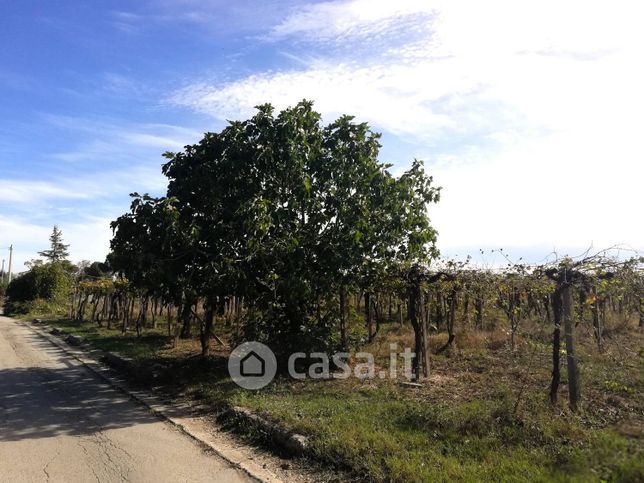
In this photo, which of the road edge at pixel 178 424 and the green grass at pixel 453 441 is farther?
the road edge at pixel 178 424

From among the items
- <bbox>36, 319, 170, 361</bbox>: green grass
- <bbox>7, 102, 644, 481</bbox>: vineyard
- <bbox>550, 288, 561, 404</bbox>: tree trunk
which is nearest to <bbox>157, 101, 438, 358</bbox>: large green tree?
<bbox>7, 102, 644, 481</bbox>: vineyard

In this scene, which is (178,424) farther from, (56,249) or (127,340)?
(56,249)

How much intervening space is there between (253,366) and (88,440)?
4174 millimetres

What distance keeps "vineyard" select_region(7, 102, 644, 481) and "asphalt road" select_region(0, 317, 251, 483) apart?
Result: 1.14 m

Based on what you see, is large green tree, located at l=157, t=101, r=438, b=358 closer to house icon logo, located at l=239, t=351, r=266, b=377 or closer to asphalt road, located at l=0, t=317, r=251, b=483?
house icon logo, located at l=239, t=351, r=266, b=377

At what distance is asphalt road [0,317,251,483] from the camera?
16.3 ft

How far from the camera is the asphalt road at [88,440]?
4957mm

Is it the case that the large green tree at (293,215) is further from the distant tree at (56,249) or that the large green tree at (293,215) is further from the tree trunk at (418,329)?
the distant tree at (56,249)

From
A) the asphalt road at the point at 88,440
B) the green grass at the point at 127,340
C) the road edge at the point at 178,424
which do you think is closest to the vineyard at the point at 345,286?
the road edge at the point at 178,424

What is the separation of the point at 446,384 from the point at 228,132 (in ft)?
19.4

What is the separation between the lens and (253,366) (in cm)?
995

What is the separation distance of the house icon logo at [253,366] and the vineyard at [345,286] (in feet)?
0.70

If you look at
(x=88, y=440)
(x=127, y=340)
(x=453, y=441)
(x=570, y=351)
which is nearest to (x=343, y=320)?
(x=570, y=351)

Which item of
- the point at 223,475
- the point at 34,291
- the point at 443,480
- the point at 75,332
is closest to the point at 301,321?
the point at 223,475
